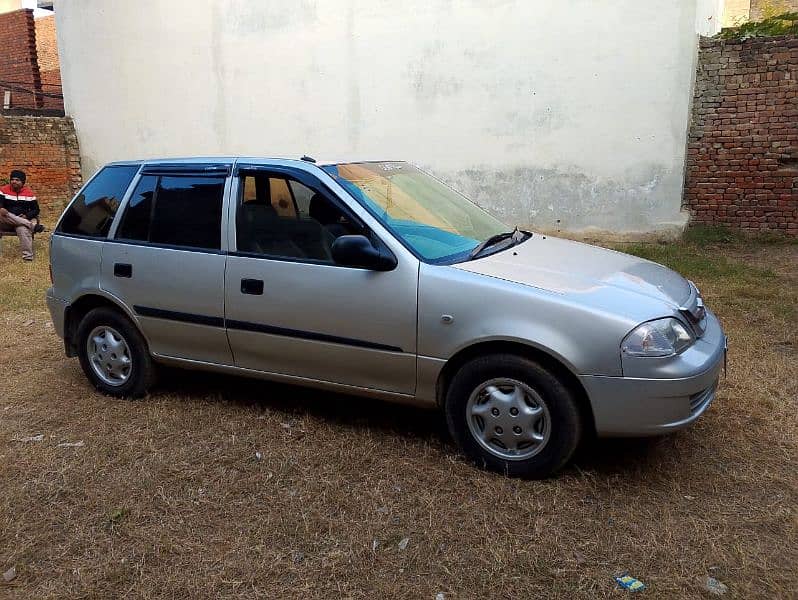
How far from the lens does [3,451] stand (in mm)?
3873

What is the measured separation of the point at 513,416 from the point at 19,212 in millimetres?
8887

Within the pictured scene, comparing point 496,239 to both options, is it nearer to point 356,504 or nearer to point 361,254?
point 361,254

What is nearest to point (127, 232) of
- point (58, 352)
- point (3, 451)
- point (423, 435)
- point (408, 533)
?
point (3, 451)

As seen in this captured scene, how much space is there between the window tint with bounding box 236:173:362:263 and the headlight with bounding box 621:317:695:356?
5.02 ft

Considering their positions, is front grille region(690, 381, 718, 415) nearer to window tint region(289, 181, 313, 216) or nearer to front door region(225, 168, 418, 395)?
front door region(225, 168, 418, 395)

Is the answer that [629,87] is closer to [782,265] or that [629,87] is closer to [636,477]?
[782,265]

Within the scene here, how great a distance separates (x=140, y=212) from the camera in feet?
14.2

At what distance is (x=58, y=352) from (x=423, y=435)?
11.5ft

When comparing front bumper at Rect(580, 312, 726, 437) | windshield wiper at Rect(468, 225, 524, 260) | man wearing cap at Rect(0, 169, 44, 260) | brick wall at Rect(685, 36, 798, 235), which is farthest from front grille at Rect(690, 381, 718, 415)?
man wearing cap at Rect(0, 169, 44, 260)

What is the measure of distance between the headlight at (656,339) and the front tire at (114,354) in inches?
118

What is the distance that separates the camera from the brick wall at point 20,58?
15773 millimetres

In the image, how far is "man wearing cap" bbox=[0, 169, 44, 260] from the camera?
9.45 meters

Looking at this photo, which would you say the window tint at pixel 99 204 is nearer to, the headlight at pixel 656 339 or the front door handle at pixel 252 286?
the front door handle at pixel 252 286

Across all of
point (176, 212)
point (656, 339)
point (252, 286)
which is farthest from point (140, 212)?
point (656, 339)
